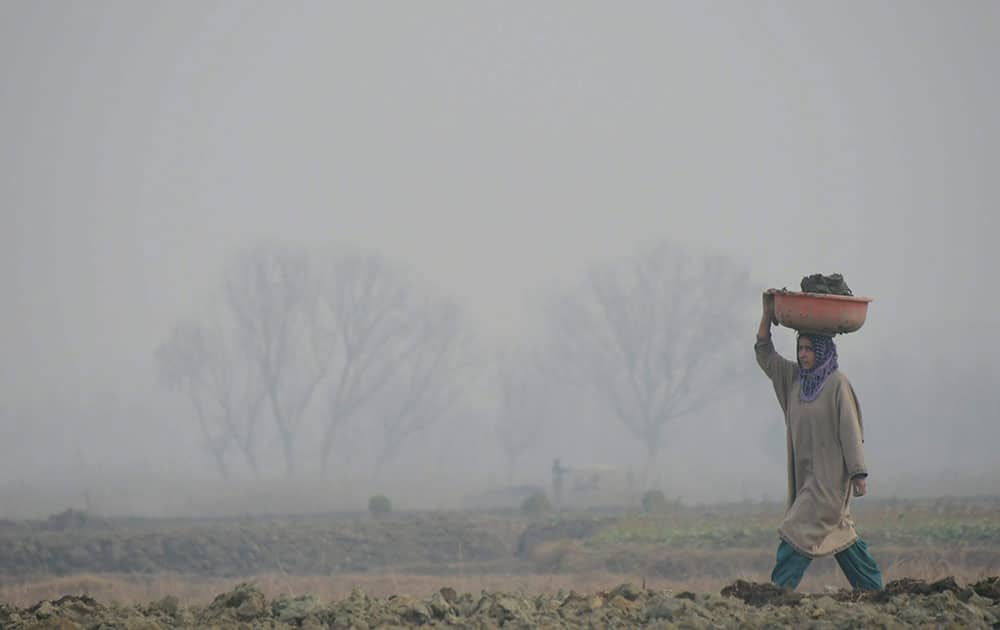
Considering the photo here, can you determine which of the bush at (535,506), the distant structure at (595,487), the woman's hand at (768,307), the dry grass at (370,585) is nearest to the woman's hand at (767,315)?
the woman's hand at (768,307)

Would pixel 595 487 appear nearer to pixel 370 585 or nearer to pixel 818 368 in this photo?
pixel 370 585

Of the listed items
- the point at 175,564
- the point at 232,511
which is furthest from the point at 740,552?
the point at 232,511

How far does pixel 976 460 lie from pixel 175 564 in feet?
201

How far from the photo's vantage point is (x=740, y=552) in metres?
20.4

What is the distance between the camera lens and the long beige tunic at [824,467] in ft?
Answer: 31.6

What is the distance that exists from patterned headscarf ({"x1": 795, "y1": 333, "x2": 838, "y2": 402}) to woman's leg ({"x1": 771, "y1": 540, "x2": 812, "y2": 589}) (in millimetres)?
1075

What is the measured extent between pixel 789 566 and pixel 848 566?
1.34 ft

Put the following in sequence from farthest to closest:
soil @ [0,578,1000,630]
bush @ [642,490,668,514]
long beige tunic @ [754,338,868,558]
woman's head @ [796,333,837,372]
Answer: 1. bush @ [642,490,668,514]
2. woman's head @ [796,333,837,372]
3. long beige tunic @ [754,338,868,558]
4. soil @ [0,578,1000,630]

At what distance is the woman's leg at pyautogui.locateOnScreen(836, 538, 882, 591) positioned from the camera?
9641 mm

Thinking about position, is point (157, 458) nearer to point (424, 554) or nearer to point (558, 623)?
point (424, 554)

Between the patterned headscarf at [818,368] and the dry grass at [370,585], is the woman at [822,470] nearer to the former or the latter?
the patterned headscarf at [818,368]

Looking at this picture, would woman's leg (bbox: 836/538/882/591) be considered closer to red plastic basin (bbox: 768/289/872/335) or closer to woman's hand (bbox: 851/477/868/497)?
woman's hand (bbox: 851/477/868/497)

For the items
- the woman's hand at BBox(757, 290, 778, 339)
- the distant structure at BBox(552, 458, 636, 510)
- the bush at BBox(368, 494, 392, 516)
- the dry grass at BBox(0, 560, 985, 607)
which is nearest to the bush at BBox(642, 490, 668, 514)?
the bush at BBox(368, 494, 392, 516)

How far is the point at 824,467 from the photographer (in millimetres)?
9797
